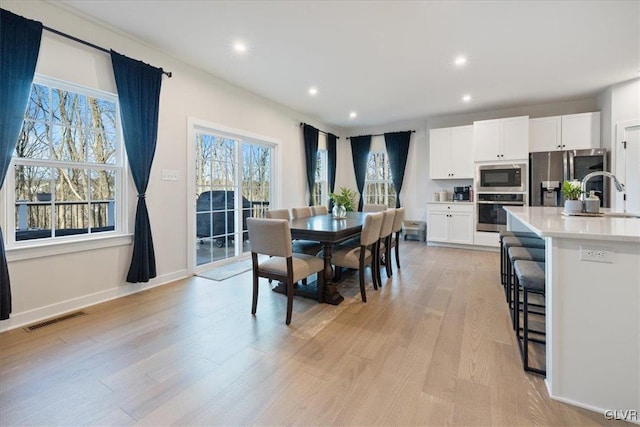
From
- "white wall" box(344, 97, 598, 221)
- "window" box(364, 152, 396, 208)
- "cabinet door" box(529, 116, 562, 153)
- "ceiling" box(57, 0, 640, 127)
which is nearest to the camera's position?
"ceiling" box(57, 0, 640, 127)

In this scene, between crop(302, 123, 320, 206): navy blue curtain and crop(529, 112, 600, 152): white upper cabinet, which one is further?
crop(302, 123, 320, 206): navy blue curtain

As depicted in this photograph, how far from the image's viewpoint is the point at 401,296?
9.93 ft

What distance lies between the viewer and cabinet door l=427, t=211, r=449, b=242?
5.66 metres

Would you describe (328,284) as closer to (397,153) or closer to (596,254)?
(596,254)

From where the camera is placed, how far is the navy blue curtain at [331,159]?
22.3 feet

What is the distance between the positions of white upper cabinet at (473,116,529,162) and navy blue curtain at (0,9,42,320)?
603 centimetres

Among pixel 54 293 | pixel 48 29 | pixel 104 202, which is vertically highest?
pixel 48 29

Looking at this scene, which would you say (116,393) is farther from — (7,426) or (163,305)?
(163,305)

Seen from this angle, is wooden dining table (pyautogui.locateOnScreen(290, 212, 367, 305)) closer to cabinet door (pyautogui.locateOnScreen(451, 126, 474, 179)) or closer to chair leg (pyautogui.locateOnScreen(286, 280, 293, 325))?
chair leg (pyautogui.locateOnScreen(286, 280, 293, 325))

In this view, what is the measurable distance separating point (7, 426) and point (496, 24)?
447 centimetres

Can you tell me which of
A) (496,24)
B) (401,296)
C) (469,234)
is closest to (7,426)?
(401,296)

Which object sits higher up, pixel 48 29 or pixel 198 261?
pixel 48 29

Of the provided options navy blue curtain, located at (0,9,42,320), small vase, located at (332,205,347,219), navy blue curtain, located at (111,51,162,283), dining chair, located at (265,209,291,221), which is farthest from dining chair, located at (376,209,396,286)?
navy blue curtain, located at (0,9,42,320)

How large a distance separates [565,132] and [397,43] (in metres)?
3.71
